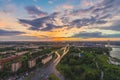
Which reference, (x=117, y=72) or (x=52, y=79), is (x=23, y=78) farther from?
(x=117, y=72)

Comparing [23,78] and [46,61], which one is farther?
[46,61]

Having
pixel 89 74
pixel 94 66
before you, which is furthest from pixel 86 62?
pixel 89 74

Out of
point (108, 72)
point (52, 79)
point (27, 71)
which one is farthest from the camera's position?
point (27, 71)

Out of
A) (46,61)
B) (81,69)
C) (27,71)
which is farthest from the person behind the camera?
(46,61)

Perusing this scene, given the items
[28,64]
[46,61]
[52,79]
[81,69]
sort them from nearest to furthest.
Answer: [52,79], [81,69], [28,64], [46,61]

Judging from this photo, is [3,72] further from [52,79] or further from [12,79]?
[52,79]

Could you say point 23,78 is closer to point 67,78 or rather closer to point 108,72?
point 67,78

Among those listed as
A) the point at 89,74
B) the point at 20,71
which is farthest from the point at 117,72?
the point at 20,71

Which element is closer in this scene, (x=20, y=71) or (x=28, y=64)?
(x=20, y=71)

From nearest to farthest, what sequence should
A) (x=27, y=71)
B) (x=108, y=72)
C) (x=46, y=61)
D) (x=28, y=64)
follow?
(x=108, y=72), (x=27, y=71), (x=28, y=64), (x=46, y=61)
